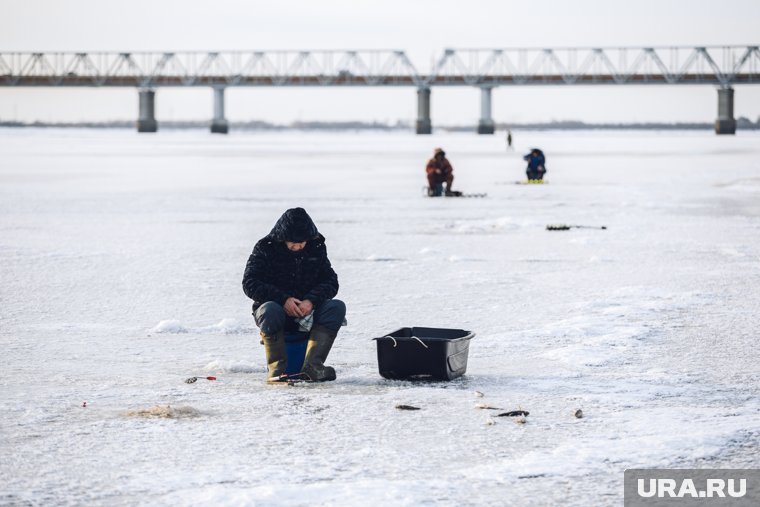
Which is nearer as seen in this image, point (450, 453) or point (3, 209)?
point (450, 453)

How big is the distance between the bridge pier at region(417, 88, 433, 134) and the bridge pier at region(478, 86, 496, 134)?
20.1 ft

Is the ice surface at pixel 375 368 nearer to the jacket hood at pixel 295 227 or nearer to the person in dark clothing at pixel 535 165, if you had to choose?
the jacket hood at pixel 295 227

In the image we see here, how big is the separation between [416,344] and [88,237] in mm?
10329

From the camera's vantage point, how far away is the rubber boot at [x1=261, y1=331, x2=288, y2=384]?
6957 mm

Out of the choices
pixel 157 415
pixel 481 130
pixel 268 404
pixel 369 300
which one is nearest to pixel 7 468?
pixel 157 415

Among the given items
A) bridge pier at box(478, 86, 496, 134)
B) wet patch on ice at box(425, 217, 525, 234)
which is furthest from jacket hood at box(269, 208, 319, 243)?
bridge pier at box(478, 86, 496, 134)

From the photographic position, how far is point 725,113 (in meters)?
135

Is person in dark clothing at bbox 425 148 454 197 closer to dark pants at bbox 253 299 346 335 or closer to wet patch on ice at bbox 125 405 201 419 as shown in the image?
dark pants at bbox 253 299 346 335

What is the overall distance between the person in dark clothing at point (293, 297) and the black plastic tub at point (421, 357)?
1.07 ft

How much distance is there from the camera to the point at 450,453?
5.42 m

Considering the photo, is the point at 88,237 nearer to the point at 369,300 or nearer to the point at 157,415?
the point at 369,300

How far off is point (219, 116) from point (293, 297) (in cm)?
14109

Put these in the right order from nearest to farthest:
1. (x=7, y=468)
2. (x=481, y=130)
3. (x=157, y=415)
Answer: (x=7, y=468)
(x=157, y=415)
(x=481, y=130)

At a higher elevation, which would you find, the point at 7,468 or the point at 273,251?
the point at 273,251
